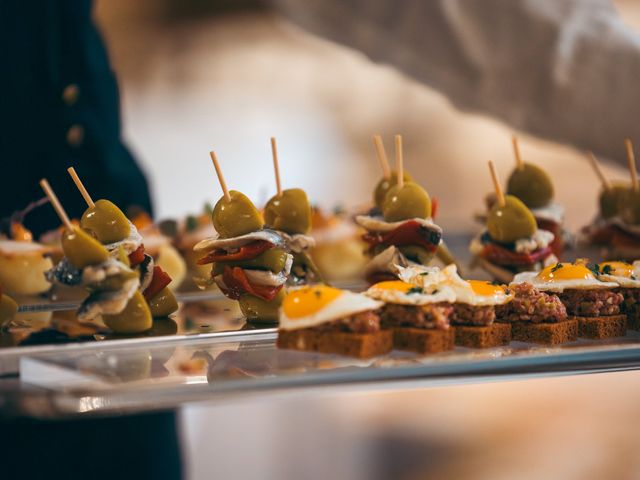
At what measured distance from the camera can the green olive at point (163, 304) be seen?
190 cm

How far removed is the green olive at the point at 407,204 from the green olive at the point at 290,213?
208mm

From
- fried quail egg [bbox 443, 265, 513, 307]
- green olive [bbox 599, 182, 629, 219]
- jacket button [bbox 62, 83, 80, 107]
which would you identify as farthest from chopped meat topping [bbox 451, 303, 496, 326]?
jacket button [bbox 62, 83, 80, 107]

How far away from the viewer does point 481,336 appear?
1630mm

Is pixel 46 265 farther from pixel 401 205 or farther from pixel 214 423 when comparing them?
pixel 214 423

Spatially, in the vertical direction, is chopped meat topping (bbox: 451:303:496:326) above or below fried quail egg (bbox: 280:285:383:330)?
below

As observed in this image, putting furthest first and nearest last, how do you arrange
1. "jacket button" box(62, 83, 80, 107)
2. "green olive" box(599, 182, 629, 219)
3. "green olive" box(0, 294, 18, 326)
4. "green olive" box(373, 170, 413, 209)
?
"jacket button" box(62, 83, 80, 107) → "green olive" box(599, 182, 629, 219) → "green olive" box(373, 170, 413, 209) → "green olive" box(0, 294, 18, 326)

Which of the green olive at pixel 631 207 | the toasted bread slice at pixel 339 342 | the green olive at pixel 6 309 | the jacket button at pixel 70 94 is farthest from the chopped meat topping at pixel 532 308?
the jacket button at pixel 70 94

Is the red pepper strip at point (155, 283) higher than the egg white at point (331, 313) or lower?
higher

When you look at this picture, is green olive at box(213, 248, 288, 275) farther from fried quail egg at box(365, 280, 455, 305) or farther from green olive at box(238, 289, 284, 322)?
fried quail egg at box(365, 280, 455, 305)

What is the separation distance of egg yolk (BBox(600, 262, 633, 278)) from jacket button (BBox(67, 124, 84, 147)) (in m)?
1.72

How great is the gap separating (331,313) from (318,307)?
27 mm

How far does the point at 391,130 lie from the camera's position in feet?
19.4

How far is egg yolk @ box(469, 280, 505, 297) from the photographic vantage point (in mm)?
1684

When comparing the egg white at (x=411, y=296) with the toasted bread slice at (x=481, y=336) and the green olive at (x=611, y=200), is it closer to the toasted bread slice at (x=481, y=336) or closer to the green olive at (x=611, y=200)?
the toasted bread slice at (x=481, y=336)
